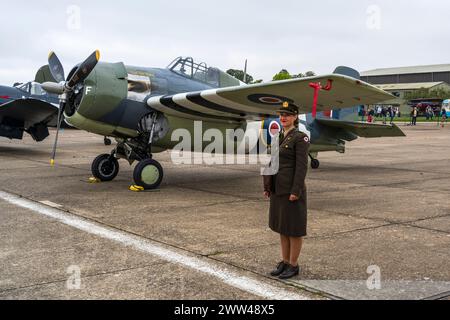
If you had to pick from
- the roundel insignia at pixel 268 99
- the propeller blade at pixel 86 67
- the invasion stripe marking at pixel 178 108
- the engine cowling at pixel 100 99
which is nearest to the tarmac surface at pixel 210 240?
the engine cowling at pixel 100 99

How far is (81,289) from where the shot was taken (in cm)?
383

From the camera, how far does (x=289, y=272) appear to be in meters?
4.16

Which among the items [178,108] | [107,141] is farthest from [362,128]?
[107,141]

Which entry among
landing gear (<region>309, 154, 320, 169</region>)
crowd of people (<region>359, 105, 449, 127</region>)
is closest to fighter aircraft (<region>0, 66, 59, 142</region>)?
landing gear (<region>309, 154, 320, 169</region>)

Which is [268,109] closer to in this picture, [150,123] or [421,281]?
[150,123]

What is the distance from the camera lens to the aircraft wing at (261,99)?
717 centimetres

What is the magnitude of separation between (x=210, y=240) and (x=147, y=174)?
375 centimetres

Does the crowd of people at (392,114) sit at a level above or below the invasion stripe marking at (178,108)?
above

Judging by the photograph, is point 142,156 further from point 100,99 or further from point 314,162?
point 314,162

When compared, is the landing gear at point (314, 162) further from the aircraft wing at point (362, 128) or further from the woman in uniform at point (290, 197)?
the woman in uniform at point (290, 197)

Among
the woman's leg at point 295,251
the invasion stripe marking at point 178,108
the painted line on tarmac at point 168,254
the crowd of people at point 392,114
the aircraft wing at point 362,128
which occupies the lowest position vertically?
the painted line on tarmac at point 168,254

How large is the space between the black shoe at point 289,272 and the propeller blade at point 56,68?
283 inches

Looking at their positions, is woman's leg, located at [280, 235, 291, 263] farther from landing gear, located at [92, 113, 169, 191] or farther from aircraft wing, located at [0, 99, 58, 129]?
aircraft wing, located at [0, 99, 58, 129]

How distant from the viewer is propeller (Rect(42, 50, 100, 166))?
832cm
